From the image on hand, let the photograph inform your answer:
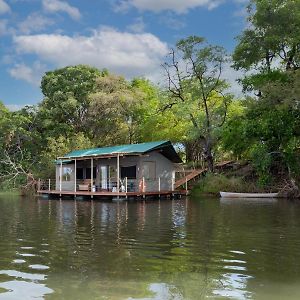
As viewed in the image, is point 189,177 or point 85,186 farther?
point 189,177

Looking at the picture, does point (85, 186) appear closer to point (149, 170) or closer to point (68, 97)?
point (149, 170)

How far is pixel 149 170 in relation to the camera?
27.7 meters

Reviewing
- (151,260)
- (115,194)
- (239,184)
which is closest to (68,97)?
(115,194)

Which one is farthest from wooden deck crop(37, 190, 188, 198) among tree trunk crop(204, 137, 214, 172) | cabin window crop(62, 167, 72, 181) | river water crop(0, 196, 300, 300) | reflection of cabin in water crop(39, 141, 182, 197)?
river water crop(0, 196, 300, 300)

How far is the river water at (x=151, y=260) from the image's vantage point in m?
6.05

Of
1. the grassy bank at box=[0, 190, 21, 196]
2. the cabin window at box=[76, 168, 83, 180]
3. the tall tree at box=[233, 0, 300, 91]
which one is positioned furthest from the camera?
the grassy bank at box=[0, 190, 21, 196]

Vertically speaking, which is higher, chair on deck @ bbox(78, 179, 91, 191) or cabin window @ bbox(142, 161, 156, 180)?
cabin window @ bbox(142, 161, 156, 180)

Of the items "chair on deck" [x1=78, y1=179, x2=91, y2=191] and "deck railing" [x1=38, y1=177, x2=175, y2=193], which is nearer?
"deck railing" [x1=38, y1=177, x2=175, y2=193]

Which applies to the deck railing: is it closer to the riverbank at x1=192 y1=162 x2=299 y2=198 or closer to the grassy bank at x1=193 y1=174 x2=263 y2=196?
the grassy bank at x1=193 y1=174 x2=263 y2=196

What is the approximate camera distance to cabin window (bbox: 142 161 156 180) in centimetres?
2745

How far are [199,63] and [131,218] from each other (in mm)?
18426

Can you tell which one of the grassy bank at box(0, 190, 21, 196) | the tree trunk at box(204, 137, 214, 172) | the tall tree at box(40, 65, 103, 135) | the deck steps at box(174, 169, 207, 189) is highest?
the tall tree at box(40, 65, 103, 135)

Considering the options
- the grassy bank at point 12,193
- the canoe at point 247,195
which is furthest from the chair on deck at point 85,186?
the canoe at point 247,195

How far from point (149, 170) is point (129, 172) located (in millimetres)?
1367
